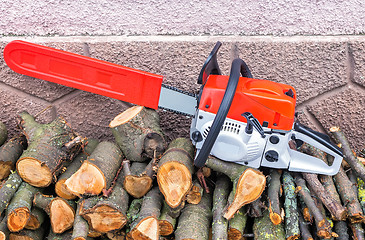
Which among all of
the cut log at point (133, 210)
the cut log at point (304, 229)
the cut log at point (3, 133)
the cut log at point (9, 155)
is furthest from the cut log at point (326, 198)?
the cut log at point (3, 133)

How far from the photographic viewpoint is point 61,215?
1616 millimetres

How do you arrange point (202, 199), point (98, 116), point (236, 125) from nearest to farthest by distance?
point (236, 125)
point (202, 199)
point (98, 116)

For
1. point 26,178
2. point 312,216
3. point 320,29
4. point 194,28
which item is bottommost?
point 26,178

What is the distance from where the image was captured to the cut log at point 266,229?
59.4 inches

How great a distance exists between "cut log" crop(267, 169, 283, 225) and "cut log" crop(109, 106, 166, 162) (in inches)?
22.4

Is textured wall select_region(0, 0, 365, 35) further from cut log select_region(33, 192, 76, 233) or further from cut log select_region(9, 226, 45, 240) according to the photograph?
cut log select_region(9, 226, 45, 240)

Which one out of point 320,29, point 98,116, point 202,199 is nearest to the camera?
point 202,199

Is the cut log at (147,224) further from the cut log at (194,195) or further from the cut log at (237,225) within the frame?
the cut log at (237,225)

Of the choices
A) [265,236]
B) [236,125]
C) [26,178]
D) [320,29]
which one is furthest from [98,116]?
[320,29]

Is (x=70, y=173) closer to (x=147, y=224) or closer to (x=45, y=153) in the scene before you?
(x=45, y=153)

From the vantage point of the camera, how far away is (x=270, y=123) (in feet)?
4.95

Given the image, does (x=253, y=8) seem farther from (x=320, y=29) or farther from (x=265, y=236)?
(x=265, y=236)

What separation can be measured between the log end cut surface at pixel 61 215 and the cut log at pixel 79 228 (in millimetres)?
77

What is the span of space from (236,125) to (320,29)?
0.95 m
